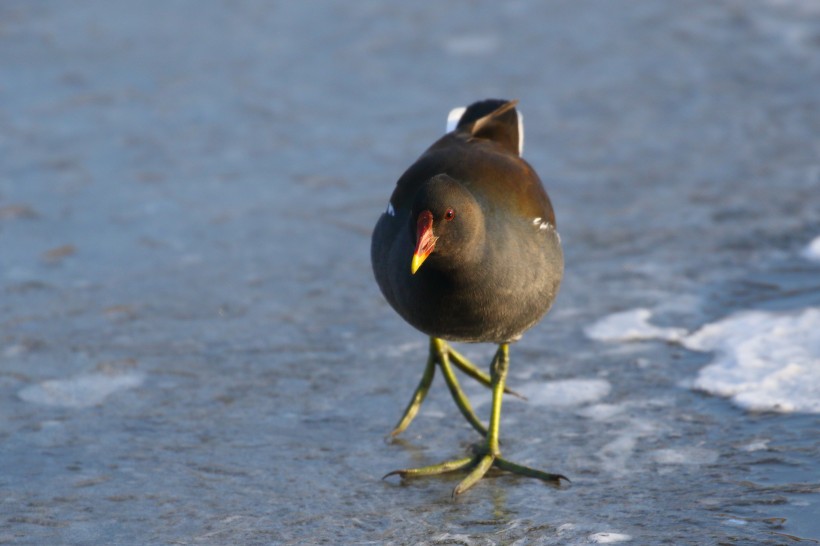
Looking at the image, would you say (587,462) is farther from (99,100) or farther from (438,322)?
(99,100)

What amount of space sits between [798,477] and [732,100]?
174 inches

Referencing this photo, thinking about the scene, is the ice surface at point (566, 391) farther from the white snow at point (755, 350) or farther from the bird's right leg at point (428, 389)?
the white snow at point (755, 350)

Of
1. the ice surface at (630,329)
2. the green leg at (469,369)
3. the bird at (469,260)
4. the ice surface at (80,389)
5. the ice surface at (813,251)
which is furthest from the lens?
the ice surface at (813,251)

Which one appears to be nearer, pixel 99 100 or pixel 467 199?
pixel 467 199

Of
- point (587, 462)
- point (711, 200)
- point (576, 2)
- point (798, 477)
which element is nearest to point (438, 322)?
point (587, 462)

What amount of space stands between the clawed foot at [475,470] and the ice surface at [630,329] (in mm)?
1147

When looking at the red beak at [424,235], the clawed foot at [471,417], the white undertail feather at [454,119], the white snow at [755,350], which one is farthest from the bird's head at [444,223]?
the white snow at [755,350]

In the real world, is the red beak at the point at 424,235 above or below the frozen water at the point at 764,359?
above

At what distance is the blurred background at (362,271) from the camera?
3850 millimetres

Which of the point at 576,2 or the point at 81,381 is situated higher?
the point at 576,2

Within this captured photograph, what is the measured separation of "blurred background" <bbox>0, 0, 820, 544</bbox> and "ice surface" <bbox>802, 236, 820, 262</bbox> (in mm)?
24

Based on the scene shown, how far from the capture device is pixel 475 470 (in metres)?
4.04

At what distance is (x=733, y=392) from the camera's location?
4457 mm

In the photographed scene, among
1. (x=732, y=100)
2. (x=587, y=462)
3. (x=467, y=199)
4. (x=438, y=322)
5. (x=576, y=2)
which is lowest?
(x=587, y=462)
